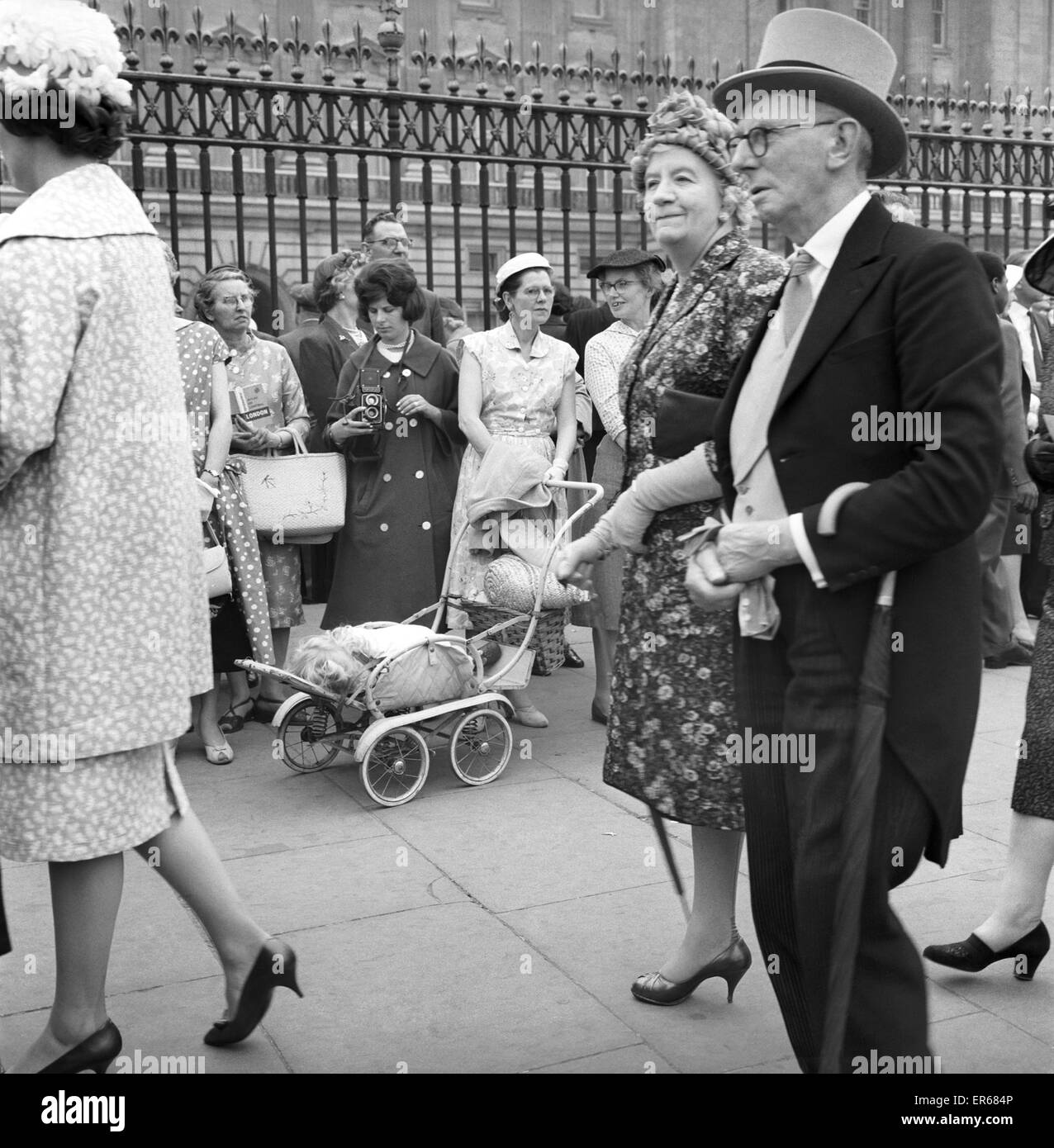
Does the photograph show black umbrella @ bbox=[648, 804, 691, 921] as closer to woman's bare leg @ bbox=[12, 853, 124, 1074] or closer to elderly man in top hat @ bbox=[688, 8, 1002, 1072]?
elderly man in top hat @ bbox=[688, 8, 1002, 1072]

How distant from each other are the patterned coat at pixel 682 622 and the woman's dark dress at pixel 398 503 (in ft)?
10.1

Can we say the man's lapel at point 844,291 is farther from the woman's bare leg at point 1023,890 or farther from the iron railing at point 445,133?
the iron railing at point 445,133

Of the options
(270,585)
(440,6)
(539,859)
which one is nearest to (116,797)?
(539,859)

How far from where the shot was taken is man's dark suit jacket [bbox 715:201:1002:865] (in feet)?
7.50

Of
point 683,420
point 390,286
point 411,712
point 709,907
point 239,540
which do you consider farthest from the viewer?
point 390,286

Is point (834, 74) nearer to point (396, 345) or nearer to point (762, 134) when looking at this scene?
point (762, 134)

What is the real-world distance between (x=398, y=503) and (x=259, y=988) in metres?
3.61

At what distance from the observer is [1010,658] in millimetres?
7426

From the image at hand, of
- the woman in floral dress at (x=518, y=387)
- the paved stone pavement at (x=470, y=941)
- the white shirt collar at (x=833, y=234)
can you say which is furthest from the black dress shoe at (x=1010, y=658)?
the white shirt collar at (x=833, y=234)

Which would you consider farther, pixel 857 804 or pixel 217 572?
pixel 217 572

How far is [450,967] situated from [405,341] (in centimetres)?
364

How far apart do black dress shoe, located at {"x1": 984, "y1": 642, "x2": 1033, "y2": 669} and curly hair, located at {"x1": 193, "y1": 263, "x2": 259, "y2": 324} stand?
13.2 ft

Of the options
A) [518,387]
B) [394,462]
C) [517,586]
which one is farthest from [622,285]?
[517,586]
